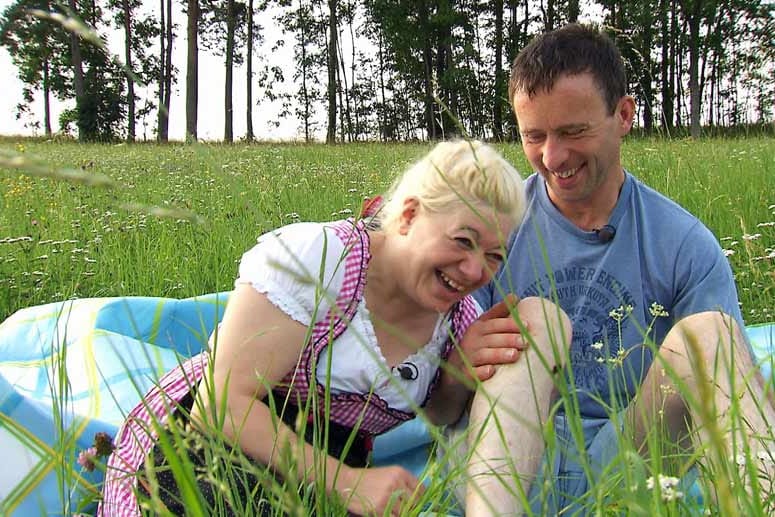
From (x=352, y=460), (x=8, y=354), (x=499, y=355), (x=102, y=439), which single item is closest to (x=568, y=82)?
(x=499, y=355)

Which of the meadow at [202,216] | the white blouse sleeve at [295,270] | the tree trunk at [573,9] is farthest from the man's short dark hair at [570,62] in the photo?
the tree trunk at [573,9]

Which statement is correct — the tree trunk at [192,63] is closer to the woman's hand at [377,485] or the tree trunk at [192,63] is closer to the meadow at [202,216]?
the meadow at [202,216]

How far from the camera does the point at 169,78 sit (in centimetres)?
2752

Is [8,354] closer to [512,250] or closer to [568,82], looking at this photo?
[512,250]

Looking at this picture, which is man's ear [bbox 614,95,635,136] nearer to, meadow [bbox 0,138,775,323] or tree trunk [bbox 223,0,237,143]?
meadow [bbox 0,138,775,323]

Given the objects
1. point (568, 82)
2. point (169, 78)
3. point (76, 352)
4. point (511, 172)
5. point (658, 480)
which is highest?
point (169, 78)

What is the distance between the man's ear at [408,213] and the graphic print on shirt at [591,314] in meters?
0.68

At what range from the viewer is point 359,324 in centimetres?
180

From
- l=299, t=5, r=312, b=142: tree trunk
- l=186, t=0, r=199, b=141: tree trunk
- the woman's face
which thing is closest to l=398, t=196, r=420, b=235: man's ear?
the woman's face

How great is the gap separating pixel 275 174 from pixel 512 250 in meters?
4.70

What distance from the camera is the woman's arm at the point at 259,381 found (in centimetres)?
154

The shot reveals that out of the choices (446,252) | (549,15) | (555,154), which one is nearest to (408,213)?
(446,252)

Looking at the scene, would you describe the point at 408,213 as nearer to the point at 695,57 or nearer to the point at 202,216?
the point at 202,216

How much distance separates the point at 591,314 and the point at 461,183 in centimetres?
86
